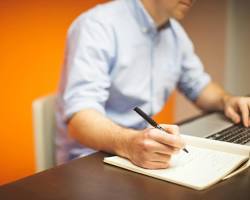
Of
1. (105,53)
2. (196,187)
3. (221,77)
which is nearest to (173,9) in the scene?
(105,53)

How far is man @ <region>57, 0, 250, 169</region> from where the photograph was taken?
1087mm

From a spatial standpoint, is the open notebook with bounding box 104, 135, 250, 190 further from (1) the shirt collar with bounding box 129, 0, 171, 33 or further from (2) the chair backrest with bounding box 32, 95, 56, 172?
(1) the shirt collar with bounding box 129, 0, 171, 33

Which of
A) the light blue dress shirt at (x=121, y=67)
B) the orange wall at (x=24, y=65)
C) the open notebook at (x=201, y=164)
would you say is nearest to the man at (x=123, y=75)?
the light blue dress shirt at (x=121, y=67)

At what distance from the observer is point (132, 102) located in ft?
4.55

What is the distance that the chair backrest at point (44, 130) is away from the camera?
1255mm

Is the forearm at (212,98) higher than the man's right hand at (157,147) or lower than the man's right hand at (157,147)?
lower

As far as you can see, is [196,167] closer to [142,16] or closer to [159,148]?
[159,148]

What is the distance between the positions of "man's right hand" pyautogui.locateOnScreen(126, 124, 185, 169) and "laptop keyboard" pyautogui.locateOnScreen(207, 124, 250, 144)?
0.25 meters

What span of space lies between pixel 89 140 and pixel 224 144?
13.0 inches

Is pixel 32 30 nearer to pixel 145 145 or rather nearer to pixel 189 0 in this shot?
pixel 189 0

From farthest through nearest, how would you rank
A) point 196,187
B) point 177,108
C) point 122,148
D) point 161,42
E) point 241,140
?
1. point 177,108
2. point 161,42
3. point 241,140
4. point 122,148
5. point 196,187

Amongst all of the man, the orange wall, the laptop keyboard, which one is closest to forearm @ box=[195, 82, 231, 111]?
the man

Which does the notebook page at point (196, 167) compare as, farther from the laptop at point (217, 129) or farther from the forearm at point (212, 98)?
the forearm at point (212, 98)

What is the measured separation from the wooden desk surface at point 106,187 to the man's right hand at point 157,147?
0.13ft
